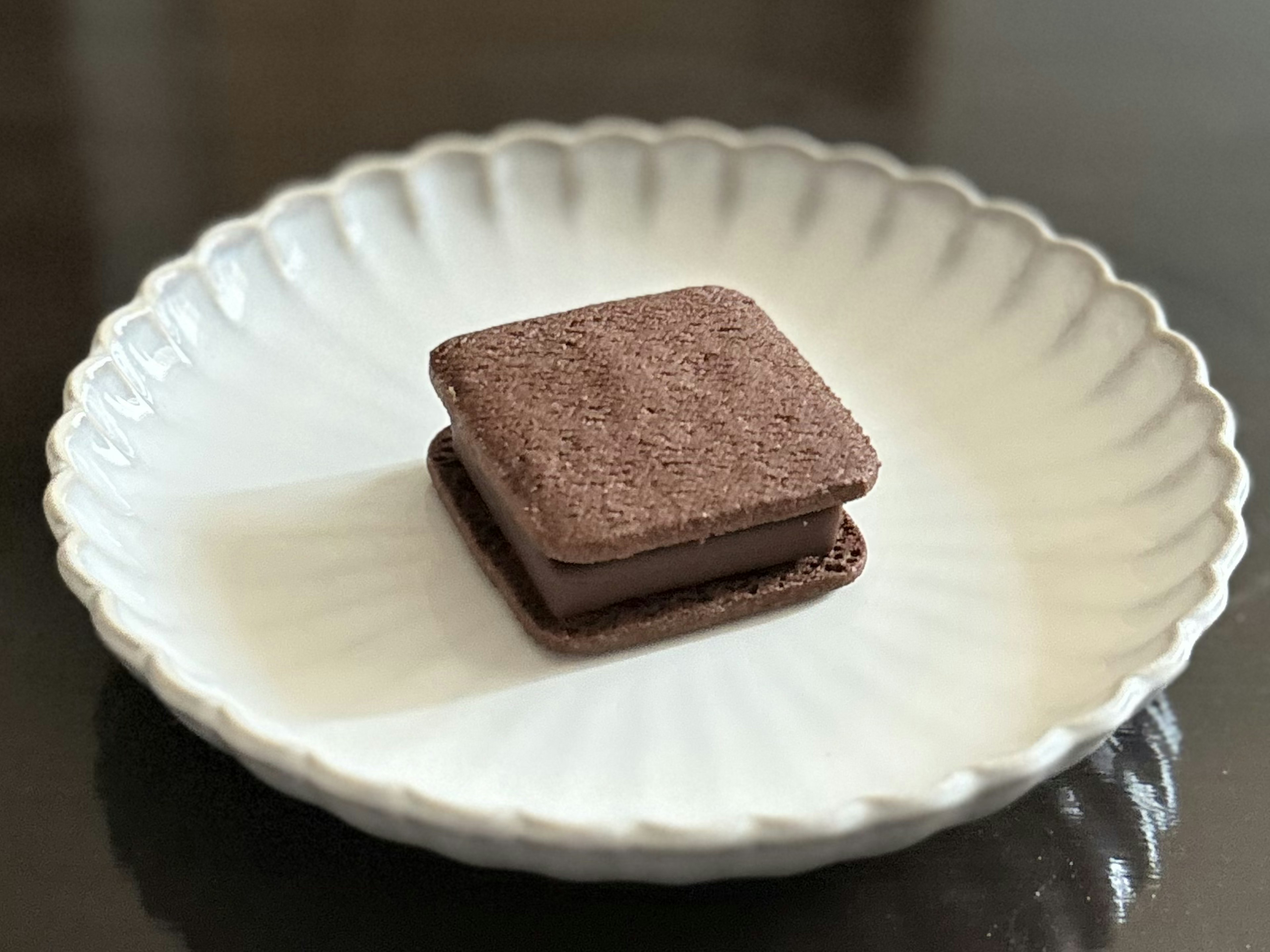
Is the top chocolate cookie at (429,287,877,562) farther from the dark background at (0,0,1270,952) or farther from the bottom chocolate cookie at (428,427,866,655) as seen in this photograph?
the dark background at (0,0,1270,952)

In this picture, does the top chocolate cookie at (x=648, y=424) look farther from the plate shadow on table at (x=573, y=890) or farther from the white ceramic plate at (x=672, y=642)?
the plate shadow on table at (x=573, y=890)

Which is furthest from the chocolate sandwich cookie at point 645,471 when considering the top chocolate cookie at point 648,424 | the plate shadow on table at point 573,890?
the plate shadow on table at point 573,890

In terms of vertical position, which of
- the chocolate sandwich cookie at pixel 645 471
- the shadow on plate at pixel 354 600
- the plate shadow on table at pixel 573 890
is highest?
the chocolate sandwich cookie at pixel 645 471

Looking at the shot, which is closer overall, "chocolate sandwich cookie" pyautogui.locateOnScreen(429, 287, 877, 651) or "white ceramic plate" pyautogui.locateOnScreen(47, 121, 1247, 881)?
"white ceramic plate" pyautogui.locateOnScreen(47, 121, 1247, 881)

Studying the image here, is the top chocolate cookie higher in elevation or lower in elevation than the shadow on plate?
higher

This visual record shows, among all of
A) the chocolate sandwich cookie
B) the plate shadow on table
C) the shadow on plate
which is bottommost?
the plate shadow on table

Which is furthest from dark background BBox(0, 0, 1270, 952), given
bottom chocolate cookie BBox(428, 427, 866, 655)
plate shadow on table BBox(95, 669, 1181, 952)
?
bottom chocolate cookie BBox(428, 427, 866, 655)
